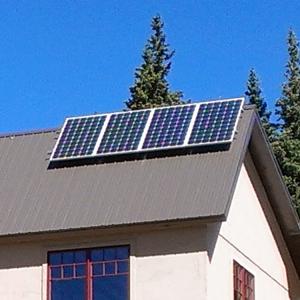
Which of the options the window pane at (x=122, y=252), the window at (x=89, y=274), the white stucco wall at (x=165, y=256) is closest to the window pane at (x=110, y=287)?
the window at (x=89, y=274)

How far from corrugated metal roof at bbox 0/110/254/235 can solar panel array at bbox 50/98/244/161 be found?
305 mm

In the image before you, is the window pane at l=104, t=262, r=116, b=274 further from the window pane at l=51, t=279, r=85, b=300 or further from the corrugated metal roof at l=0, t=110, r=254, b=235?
the corrugated metal roof at l=0, t=110, r=254, b=235

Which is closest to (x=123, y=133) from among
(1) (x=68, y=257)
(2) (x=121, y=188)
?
(2) (x=121, y=188)

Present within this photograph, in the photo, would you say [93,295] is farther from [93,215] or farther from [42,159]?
[42,159]

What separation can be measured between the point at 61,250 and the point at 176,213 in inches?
107

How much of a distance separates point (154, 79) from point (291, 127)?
18.7ft

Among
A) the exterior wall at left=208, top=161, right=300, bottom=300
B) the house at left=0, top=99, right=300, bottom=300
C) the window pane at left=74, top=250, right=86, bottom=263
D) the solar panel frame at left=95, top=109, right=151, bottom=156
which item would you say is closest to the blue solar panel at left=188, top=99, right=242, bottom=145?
the house at left=0, top=99, right=300, bottom=300

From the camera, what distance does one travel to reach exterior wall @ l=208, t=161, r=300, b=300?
77.1 ft

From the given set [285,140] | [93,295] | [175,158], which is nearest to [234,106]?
[175,158]

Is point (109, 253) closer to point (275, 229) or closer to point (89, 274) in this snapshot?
point (89, 274)

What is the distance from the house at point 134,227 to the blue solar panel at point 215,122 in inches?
9.6

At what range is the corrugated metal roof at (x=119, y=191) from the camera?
23.1 m

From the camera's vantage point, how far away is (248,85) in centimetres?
4619

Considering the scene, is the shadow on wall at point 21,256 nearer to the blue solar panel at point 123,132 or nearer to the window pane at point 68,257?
the window pane at point 68,257
